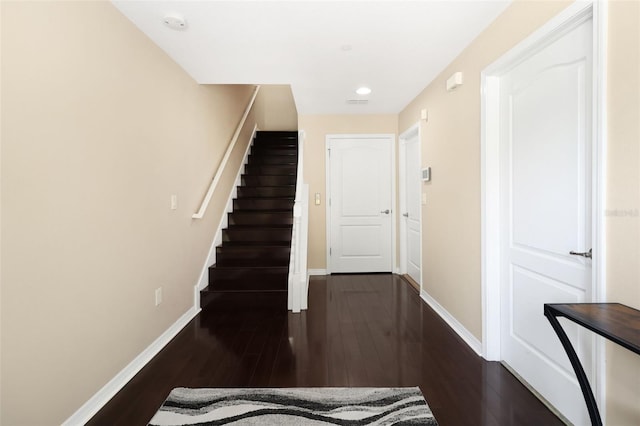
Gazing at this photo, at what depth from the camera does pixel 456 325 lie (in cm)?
265

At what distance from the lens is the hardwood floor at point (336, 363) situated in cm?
168

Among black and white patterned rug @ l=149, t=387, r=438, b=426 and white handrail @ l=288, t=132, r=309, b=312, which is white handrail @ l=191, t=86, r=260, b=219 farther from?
black and white patterned rug @ l=149, t=387, r=438, b=426

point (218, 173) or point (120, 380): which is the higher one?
point (218, 173)

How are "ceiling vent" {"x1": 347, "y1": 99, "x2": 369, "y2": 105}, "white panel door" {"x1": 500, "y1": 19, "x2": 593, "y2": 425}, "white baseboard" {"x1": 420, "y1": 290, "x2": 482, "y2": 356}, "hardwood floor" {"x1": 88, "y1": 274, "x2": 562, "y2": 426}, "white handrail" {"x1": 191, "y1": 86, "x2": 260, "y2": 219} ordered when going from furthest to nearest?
"ceiling vent" {"x1": 347, "y1": 99, "x2": 369, "y2": 105}
"white handrail" {"x1": 191, "y1": 86, "x2": 260, "y2": 219}
"white baseboard" {"x1": 420, "y1": 290, "x2": 482, "y2": 356}
"hardwood floor" {"x1": 88, "y1": 274, "x2": 562, "y2": 426}
"white panel door" {"x1": 500, "y1": 19, "x2": 593, "y2": 425}

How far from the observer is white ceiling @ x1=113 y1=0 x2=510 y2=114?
1.91 metres

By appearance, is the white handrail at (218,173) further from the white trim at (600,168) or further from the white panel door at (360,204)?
the white trim at (600,168)

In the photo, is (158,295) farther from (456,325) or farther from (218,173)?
(456,325)

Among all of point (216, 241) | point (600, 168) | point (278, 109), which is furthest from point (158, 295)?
point (278, 109)

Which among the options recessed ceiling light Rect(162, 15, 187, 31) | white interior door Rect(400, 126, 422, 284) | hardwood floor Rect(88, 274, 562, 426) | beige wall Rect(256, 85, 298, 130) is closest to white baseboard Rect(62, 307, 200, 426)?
hardwood floor Rect(88, 274, 562, 426)

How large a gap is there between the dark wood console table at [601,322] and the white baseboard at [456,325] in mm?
1078

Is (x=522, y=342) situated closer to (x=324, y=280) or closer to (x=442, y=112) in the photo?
(x=442, y=112)

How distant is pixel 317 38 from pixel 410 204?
2.62 meters

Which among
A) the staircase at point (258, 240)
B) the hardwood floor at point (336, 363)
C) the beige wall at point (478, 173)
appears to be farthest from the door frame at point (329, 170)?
the hardwood floor at point (336, 363)

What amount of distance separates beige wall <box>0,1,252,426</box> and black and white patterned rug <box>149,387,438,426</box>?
0.55 m
